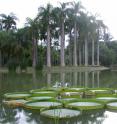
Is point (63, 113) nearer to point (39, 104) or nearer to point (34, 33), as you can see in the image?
point (39, 104)

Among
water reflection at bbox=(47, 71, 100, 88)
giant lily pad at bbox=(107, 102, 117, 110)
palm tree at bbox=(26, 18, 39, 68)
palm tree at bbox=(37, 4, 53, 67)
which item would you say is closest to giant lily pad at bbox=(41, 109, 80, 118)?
giant lily pad at bbox=(107, 102, 117, 110)

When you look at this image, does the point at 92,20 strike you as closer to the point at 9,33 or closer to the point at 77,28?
the point at 77,28

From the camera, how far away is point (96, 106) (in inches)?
417

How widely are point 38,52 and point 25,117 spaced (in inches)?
1760

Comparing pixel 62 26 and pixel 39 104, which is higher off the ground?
pixel 62 26

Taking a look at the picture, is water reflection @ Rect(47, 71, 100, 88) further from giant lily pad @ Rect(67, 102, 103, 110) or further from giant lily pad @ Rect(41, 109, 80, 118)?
giant lily pad @ Rect(41, 109, 80, 118)

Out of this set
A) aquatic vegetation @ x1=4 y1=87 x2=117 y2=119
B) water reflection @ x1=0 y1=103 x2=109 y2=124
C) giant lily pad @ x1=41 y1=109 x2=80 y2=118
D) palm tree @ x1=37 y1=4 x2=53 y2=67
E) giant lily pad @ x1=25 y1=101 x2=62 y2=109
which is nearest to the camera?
water reflection @ x1=0 y1=103 x2=109 y2=124

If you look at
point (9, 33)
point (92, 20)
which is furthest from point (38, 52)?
point (92, 20)

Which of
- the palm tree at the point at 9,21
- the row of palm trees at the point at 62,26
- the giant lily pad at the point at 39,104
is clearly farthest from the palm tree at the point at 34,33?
the giant lily pad at the point at 39,104

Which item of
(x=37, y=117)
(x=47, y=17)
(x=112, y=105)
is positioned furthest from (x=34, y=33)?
(x=37, y=117)

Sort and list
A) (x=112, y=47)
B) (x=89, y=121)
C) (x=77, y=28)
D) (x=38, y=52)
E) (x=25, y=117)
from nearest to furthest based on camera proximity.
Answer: (x=89, y=121) → (x=25, y=117) → (x=77, y=28) → (x=38, y=52) → (x=112, y=47)

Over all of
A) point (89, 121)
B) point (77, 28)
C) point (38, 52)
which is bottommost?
point (89, 121)

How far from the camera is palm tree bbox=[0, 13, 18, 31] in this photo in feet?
188

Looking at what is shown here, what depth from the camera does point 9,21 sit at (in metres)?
57.5
